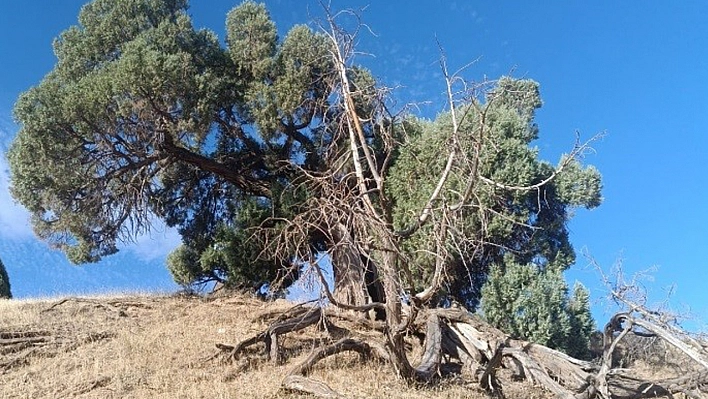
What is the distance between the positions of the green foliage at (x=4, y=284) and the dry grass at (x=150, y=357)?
6.47 meters

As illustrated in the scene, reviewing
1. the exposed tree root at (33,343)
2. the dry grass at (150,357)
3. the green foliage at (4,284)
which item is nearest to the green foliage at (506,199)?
the dry grass at (150,357)

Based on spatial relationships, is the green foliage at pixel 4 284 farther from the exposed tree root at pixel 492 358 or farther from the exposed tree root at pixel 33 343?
the exposed tree root at pixel 492 358

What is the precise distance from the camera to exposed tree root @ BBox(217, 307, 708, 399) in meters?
8.59

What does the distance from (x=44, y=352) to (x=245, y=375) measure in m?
3.84

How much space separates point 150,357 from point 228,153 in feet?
24.0

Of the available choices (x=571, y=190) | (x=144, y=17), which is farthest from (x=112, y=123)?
(x=571, y=190)

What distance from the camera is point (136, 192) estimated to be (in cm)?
1564

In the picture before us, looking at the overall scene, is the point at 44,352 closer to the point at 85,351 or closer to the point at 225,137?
the point at 85,351

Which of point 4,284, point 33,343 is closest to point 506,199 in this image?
point 33,343

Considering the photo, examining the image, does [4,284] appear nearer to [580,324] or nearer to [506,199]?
[506,199]

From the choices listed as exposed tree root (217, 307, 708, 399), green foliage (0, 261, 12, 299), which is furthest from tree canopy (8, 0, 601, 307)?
green foliage (0, 261, 12, 299)

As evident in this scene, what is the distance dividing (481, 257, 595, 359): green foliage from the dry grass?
290 cm

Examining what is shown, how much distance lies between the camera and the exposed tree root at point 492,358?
8.59 meters

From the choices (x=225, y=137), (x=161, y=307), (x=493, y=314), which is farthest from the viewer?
(x=225, y=137)
